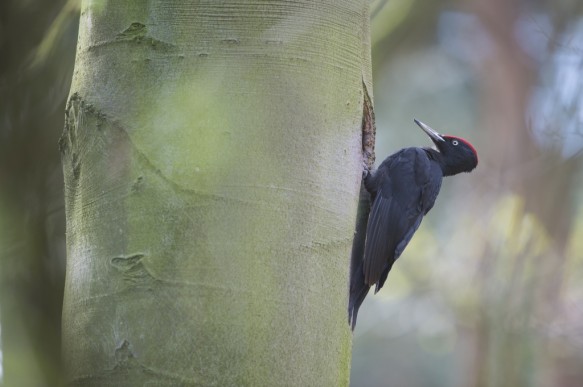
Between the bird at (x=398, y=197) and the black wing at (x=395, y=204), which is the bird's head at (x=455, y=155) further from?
the black wing at (x=395, y=204)

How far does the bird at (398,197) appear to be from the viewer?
3496 millimetres

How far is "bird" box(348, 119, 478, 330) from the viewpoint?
3.50 metres

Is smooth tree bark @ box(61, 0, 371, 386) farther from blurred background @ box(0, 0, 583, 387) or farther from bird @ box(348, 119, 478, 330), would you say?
blurred background @ box(0, 0, 583, 387)

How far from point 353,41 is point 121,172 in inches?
32.8

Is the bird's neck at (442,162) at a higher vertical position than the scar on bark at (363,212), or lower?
higher

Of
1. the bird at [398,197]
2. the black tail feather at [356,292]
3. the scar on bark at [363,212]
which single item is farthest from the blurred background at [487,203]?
the black tail feather at [356,292]

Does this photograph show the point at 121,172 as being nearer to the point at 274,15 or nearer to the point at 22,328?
the point at 274,15

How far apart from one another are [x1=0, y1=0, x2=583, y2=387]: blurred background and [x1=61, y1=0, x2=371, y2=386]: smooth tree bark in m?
3.18

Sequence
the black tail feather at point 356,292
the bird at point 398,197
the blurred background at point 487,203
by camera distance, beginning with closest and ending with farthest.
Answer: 1. the black tail feather at point 356,292
2. the bird at point 398,197
3. the blurred background at point 487,203

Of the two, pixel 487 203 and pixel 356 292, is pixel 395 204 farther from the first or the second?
pixel 487 203

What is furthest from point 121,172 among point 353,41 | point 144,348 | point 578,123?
point 578,123

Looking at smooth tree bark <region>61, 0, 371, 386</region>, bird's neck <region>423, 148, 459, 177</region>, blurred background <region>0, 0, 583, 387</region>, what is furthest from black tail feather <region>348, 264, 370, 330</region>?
blurred background <region>0, 0, 583, 387</region>

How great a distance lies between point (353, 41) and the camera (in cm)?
273

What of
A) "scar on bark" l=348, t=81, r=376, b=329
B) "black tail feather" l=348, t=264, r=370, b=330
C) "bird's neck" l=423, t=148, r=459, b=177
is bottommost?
"black tail feather" l=348, t=264, r=370, b=330
